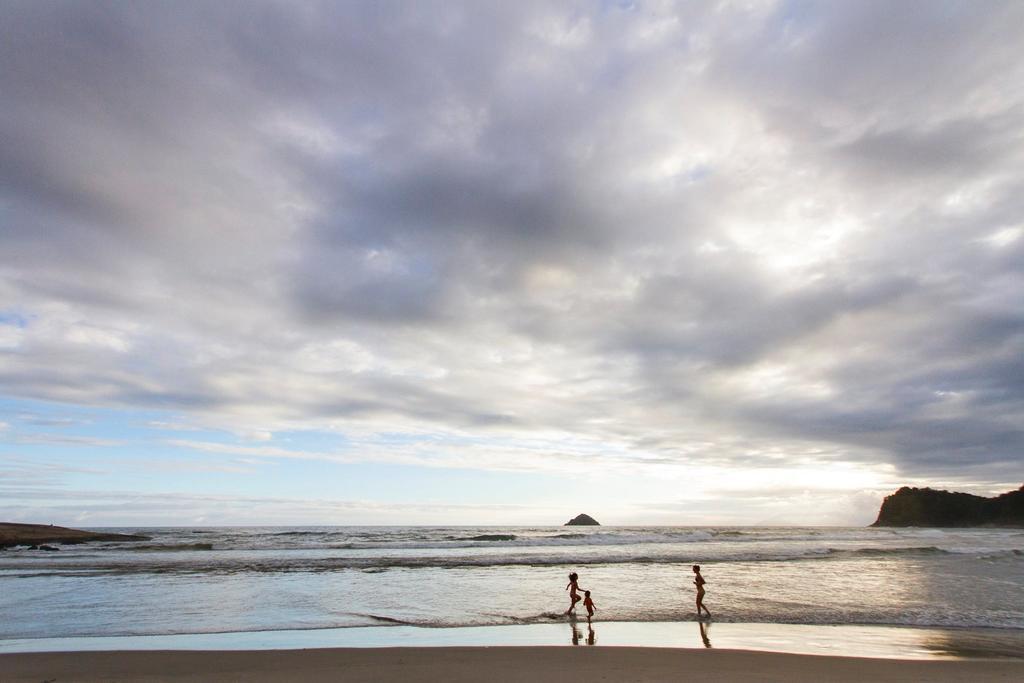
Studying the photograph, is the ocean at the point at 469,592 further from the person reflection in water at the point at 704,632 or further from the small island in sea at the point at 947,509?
the small island in sea at the point at 947,509

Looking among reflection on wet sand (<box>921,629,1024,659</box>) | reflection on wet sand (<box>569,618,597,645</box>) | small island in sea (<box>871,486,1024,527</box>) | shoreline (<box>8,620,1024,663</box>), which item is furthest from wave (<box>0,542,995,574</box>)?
small island in sea (<box>871,486,1024,527</box>)

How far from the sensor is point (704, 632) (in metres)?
15.0

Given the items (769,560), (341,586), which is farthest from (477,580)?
(769,560)

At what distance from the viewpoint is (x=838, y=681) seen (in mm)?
9648

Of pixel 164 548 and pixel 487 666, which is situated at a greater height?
pixel 487 666

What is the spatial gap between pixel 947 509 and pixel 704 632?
180 meters

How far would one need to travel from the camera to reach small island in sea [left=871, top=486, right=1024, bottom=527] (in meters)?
139

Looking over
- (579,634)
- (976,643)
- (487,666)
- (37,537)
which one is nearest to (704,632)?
(579,634)

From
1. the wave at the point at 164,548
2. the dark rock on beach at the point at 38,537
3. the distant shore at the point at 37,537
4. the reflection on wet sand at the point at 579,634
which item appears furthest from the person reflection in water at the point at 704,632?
the distant shore at the point at 37,537

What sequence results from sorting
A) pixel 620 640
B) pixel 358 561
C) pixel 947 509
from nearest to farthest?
pixel 620 640 < pixel 358 561 < pixel 947 509

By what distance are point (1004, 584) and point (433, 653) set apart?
87.5 ft

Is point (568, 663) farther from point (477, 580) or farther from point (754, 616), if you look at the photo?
point (477, 580)

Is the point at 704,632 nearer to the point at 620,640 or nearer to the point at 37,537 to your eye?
the point at 620,640

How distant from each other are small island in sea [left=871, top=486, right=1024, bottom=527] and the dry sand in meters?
168
